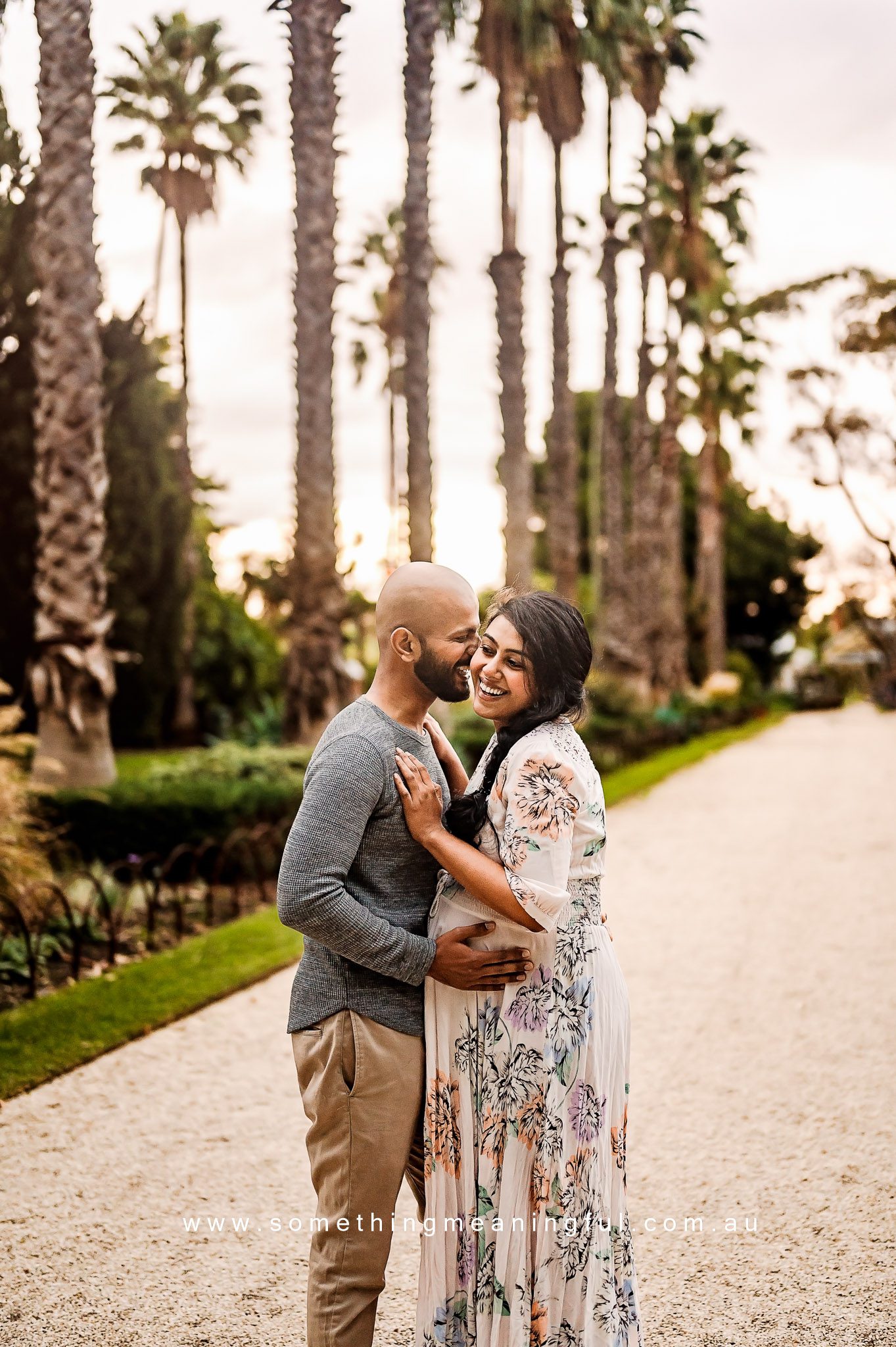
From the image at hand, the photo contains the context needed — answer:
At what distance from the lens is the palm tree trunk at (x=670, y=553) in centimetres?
2859

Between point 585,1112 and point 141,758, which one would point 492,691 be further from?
point 141,758

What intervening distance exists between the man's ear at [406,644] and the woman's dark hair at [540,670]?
201 mm

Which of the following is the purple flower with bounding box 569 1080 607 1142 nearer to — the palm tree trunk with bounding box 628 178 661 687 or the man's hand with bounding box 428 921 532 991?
the man's hand with bounding box 428 921 532 991

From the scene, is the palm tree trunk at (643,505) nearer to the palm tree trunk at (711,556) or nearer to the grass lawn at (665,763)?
the grass lawn at (665,763)

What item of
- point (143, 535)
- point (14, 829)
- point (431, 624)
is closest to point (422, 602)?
point (431, 624)

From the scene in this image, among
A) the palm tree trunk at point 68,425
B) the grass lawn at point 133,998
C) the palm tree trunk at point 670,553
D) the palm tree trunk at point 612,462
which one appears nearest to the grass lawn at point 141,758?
the palm tree trunk at point 68,425

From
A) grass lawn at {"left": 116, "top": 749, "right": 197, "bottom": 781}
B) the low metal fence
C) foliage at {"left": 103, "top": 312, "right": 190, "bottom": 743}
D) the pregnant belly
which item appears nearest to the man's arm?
the pregnant belly

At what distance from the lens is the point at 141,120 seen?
24625 millimetres

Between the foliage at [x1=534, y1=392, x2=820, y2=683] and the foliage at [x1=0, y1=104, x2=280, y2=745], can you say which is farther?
the foliage at [x1=534, y1=392, x2=820, y2=683]

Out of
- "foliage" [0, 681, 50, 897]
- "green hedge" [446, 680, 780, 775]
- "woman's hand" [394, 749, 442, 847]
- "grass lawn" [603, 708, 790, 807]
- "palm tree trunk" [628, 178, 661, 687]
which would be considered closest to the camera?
"woman's hand" [394, 749, 442, 847]

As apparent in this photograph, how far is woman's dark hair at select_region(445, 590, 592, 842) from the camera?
111 inches

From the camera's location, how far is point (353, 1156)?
275cm

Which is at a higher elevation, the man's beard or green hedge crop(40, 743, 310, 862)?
the man's beard

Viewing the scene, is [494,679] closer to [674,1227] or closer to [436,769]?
[436,769]
